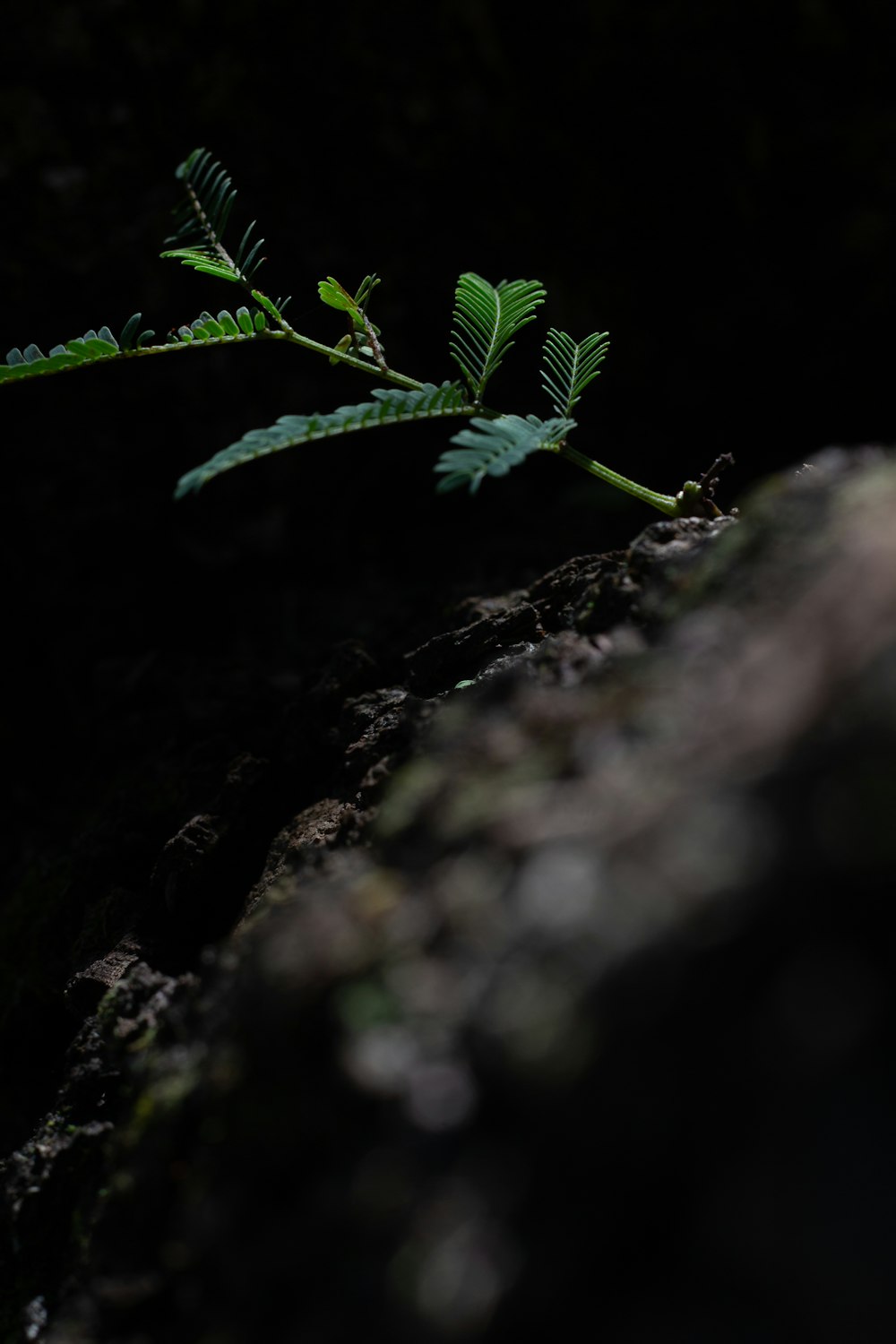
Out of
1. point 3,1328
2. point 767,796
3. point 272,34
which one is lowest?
point 3,1328

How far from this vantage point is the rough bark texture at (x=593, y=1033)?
57cm

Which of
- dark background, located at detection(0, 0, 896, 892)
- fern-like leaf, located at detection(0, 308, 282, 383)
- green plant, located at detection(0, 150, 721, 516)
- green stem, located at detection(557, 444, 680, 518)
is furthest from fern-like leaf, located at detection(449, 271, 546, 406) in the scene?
dark background, located at detection(0, 0, 896, 892)

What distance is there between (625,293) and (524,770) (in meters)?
2.33

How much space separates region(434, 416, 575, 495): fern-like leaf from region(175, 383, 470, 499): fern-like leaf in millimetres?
113

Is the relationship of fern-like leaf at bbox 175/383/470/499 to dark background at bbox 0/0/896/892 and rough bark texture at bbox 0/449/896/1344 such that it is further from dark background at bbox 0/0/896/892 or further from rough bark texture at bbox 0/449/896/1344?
dark background at bbox 0/0/896/892

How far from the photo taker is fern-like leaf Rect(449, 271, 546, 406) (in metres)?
1.36

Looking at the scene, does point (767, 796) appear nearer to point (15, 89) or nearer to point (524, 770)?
point (524, 770)

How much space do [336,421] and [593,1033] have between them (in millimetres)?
805

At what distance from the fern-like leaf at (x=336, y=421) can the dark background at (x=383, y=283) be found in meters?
0.83

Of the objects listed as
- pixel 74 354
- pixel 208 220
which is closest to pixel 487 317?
pixel 208 220

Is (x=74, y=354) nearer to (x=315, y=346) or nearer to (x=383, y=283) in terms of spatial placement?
(x=315, y=346)

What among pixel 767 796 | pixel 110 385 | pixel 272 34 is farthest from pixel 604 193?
pixel 767 796

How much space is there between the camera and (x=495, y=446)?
3.61 ft

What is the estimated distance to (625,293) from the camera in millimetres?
2791
